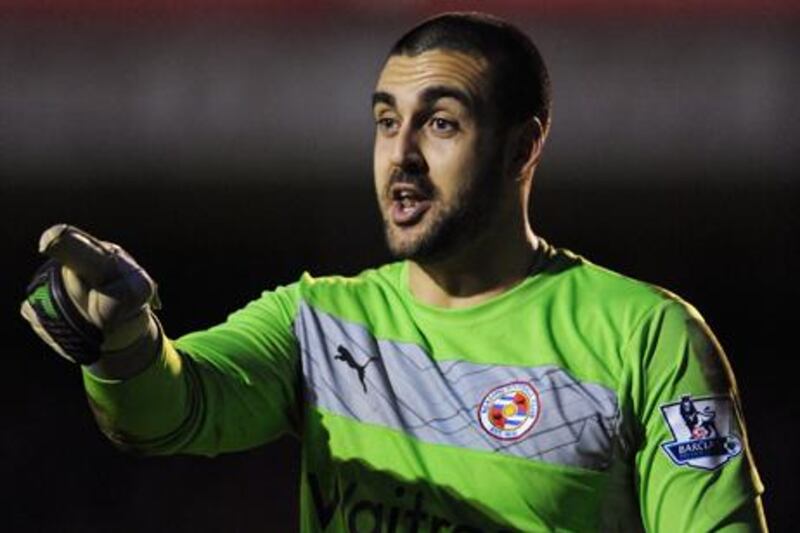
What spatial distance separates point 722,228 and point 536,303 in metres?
3.41

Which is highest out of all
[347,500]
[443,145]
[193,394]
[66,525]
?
[443,145]

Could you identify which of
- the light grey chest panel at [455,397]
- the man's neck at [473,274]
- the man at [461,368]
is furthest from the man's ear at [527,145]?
the light grey chest panel at [455,397]

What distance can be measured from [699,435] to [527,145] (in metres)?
0.61

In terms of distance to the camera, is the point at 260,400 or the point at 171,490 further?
the point at 171,490

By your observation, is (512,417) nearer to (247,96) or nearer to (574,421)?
(574,421)

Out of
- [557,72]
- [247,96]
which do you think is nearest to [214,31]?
[247,96]

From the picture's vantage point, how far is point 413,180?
299 centimetres

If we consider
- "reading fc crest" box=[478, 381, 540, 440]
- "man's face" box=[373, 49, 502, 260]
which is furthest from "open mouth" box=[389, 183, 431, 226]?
"reading fc crest" box=[478, 381, 540, 440]

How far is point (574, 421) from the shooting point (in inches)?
115

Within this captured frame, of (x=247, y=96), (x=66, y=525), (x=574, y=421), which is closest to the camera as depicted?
(x=574, y=421)

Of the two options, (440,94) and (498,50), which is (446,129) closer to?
(440,94)

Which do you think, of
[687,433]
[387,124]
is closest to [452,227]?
[387,124]

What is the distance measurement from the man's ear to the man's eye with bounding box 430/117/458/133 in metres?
0.14

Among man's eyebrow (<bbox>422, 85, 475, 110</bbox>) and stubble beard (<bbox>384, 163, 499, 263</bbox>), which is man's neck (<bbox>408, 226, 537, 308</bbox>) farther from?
man's eyebrow (<bbox>422, 85, 475, 110</bbox>)
